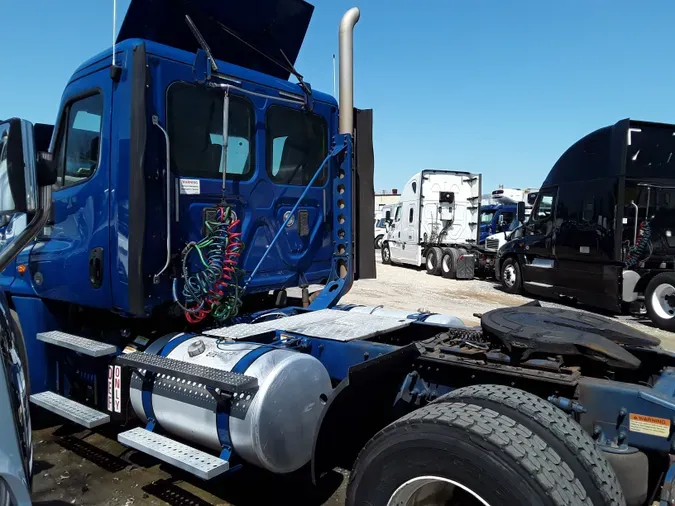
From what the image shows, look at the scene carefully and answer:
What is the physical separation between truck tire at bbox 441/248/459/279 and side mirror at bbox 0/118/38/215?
15.7 m

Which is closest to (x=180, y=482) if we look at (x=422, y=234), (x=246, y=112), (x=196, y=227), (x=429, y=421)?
(x=196, y=227)

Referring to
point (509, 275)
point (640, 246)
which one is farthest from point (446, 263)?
point (640, 246)

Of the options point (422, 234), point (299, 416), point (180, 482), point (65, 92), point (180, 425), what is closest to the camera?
point (299, 416)

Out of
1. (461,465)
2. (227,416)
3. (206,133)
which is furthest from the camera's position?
(206,133)

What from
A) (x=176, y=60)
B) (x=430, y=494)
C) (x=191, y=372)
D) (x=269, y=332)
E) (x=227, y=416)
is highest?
(x=176, y=60)

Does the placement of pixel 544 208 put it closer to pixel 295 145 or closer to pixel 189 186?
pixel 295 145

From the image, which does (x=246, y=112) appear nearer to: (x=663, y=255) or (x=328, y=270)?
(x=328, y=270)

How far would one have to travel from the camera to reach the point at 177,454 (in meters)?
2.98

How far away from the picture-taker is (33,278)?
421cm

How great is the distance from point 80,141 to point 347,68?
2.24 meters

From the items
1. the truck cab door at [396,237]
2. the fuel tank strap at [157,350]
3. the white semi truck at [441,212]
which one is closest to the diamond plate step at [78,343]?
the fuel tank strap at [157,350]

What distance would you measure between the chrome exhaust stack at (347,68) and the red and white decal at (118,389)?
265 centimetres

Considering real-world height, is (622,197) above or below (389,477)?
above

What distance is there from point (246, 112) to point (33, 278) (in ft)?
7.12
